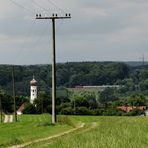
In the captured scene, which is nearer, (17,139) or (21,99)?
(17,139)

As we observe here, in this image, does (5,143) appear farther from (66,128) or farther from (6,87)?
(6,87)

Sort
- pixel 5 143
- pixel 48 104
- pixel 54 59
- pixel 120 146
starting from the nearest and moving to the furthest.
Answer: pixel 120 146 < pixel 5 143 < pixel 54 59 < pixel 48 104

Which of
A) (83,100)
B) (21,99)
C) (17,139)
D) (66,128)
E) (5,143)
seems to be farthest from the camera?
(21,99)

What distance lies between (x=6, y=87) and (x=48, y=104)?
76830 mm

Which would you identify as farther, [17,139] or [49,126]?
[49,126]

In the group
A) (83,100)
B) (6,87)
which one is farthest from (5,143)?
(6,87)

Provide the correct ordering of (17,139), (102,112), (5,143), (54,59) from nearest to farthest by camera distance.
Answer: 1. (5,143)
2. (17,139)
3. (54,59)
4. (102,112)

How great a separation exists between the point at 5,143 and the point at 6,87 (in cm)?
15880

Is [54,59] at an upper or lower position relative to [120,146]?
upper

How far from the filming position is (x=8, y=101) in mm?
114812

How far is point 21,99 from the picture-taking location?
141 metres

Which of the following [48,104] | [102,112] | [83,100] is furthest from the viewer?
[83,100]

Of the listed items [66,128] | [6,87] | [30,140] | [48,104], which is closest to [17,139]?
[30,140]

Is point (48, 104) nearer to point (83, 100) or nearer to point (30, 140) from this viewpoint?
point (83, 100)
